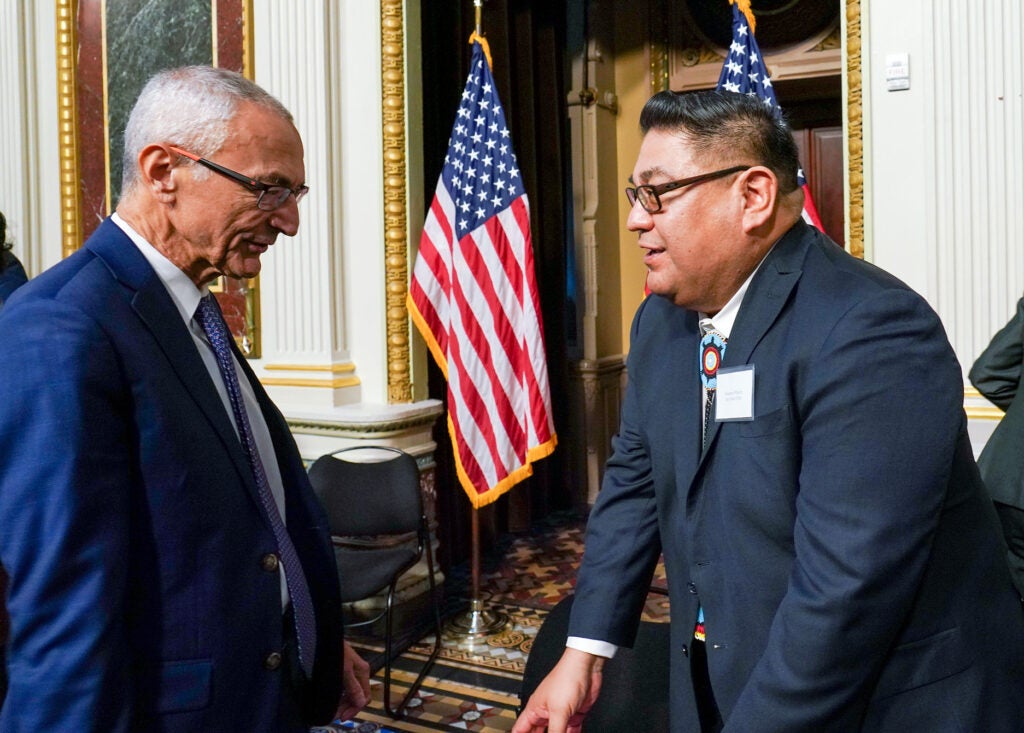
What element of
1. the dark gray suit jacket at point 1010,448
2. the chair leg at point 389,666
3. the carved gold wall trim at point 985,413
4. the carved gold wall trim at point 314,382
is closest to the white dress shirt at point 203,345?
the chair leg at point 389,666

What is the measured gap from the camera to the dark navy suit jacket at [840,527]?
1211 millimetres

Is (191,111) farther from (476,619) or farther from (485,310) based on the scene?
(476,619)

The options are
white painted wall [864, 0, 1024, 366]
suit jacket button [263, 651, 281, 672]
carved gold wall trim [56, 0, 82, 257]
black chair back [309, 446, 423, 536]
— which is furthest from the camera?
carved gold wall trim [56, 0, 82, 257]

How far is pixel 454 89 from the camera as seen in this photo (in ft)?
16.0

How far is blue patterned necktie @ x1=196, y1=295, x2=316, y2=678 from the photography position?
1479 millimetres

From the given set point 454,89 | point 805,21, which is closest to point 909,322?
point 454,89

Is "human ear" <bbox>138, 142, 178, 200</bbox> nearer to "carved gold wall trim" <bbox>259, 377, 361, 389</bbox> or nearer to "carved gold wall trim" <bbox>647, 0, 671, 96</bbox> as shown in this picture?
"carved gold wall trim" <bbox>259, 377, 361, 389</bbox>

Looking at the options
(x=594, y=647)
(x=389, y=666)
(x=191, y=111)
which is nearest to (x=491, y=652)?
(x=389, y=666)

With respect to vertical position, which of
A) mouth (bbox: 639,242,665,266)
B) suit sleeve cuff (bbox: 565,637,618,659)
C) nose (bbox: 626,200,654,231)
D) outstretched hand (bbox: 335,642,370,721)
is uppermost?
nose (bbox: 626,200,654,231)

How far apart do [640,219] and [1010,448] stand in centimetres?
166

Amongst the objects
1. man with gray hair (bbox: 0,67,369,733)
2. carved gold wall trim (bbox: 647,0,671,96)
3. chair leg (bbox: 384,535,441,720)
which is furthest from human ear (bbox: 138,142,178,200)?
carved gold wall trim (bbox: 647,0,671,96)

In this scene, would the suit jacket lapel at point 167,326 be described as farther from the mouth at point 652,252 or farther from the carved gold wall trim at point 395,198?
the carved gold wall trim at point 395,198

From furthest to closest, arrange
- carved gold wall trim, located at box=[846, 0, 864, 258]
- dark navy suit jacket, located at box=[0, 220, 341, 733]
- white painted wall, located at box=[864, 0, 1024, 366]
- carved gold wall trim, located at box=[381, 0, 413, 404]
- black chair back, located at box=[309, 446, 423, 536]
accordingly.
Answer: carved gold wall trim, located at box=[381, 0, 413, 404]
black chair back, located at box=[309, 446, 423, 536]
carved gold wall trim, located at box=[846, 0, 864, 258]
white painted wall, located at box=[864, 0, 1024, 366]
dark navy suit jacket, located at box=[0, 220, 341, 733]

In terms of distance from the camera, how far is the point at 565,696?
1594 millimetres
